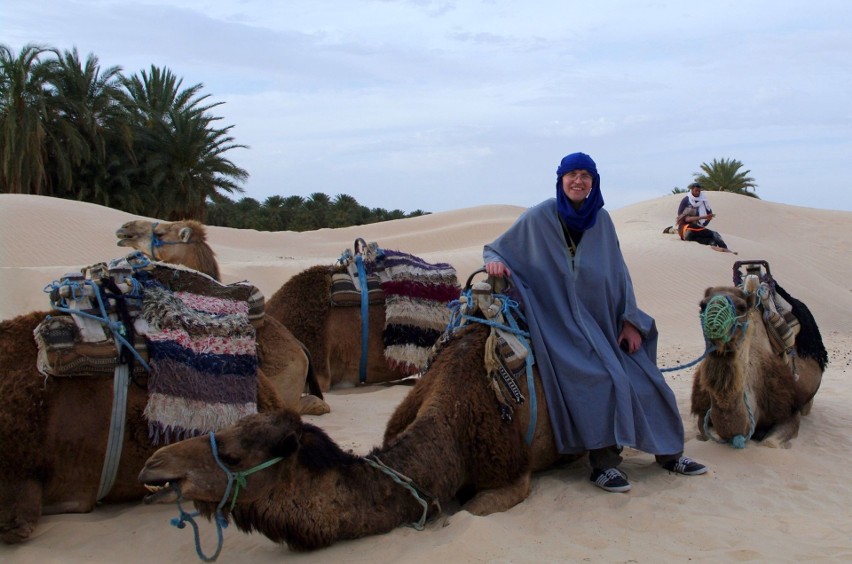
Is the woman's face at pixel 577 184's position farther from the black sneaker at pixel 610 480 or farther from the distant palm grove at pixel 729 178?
the distant palm grove at pixel 729 178

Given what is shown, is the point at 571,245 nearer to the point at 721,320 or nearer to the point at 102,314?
the point at 721,320

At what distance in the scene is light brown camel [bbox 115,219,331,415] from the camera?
580 cm

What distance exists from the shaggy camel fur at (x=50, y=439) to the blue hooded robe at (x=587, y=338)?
2.25 meters

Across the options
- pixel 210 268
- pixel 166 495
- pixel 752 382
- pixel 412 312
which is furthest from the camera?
pixel 412 312

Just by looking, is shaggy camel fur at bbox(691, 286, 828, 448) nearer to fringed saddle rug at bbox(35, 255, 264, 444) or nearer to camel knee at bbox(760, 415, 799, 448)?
camel knee at bbox(760, 415, 799, 448)

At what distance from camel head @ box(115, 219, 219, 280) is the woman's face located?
9.01ft


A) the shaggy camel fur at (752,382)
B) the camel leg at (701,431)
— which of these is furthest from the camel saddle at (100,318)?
the camel leg at (701,431)

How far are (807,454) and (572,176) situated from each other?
97.5 inches

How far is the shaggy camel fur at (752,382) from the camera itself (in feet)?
16.5

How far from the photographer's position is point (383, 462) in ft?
12.5

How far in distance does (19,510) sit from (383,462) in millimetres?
1754

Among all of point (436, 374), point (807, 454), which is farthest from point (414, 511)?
point (807, 454)

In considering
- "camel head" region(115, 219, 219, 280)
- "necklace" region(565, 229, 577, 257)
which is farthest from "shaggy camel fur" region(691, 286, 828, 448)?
"camel head" region(115, 219, 219, 280)

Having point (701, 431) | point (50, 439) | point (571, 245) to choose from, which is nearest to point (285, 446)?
point (50, 439)
